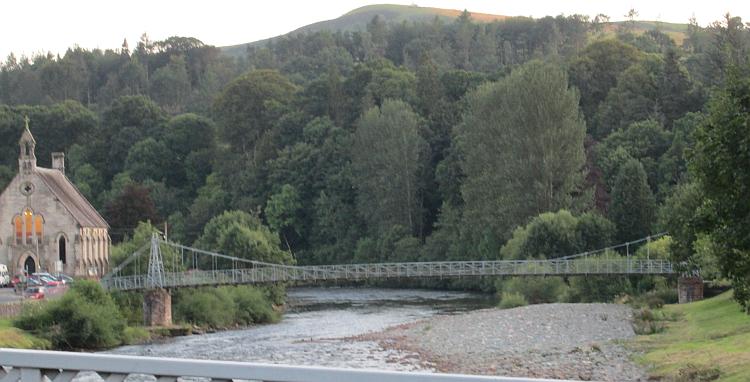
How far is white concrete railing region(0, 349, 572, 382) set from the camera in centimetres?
700

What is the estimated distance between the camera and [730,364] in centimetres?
2730

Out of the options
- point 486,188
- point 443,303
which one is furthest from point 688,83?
point 443,303

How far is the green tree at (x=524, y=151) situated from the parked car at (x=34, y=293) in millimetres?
32540

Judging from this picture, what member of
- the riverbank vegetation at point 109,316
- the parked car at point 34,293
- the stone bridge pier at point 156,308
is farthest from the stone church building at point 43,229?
the stone bridge pier at point 156,308

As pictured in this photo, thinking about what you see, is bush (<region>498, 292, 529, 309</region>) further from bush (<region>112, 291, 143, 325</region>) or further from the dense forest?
bush (<region>112, 291, 143, 325</region>)

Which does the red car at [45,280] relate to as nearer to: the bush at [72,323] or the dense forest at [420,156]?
the dense forest at [420,156]

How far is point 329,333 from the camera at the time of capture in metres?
51.5

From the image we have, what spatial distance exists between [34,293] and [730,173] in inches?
1537

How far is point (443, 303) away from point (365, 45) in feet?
389

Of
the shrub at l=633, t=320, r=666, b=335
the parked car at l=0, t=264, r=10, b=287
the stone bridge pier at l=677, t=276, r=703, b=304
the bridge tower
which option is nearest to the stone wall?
the parked car at l=0, t=264, r=10, b=287

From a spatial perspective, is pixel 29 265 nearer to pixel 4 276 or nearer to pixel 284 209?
pixel 4 276

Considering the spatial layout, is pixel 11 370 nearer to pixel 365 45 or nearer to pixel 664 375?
pixel 664 375

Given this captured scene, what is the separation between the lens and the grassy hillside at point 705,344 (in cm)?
2756

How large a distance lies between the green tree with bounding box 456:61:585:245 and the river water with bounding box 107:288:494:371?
629 centimetres
